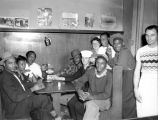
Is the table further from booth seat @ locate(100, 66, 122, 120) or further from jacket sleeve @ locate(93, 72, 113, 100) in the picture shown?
booth seat @ locate(100, 66, 122, 120)

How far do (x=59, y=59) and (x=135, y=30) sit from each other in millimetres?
1693

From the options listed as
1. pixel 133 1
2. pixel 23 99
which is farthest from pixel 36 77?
pixel 133 1

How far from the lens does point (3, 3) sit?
3.96m

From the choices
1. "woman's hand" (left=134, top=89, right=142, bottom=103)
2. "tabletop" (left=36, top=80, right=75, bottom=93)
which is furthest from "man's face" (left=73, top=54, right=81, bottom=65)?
"woman's hand" (left=134, top=89, right=142, bottom=103)

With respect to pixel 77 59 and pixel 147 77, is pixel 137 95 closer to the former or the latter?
pixel 147 77

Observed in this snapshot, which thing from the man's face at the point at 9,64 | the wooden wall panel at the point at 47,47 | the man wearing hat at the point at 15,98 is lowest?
the man wearing hat at the point at 15,98

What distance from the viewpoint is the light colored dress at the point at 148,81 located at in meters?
2.38

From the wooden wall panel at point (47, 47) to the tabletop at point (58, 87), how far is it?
3.87 feet

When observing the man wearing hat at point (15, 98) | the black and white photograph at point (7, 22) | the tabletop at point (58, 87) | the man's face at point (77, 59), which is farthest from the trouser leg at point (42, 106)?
the black and white photograph at point (7, 22)

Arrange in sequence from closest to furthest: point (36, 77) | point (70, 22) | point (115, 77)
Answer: point (115, 77) → point (36, 77) → point (70, 22)

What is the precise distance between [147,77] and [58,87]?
1.23 meters

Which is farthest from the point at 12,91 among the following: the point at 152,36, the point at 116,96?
the point at 152,36

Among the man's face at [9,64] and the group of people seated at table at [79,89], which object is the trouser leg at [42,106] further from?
the man's face at [9,64]

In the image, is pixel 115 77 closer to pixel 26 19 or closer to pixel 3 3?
pixel 26 19
